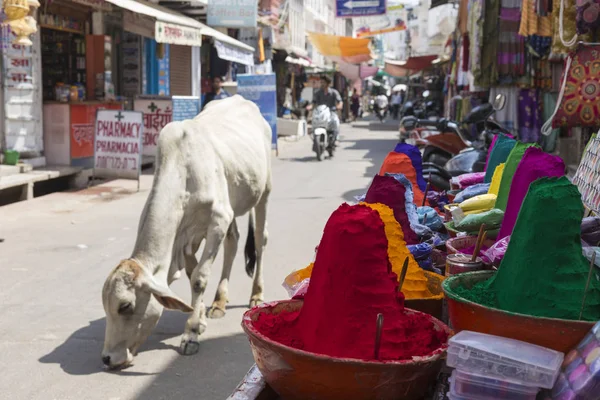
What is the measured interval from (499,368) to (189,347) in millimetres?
3555

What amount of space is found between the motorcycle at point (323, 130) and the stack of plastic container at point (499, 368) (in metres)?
16.7

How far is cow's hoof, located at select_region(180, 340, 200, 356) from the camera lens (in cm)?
501

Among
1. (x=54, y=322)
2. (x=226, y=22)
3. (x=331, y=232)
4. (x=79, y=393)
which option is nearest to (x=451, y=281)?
(x=331, y=232)

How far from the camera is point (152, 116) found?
1559 centimetres

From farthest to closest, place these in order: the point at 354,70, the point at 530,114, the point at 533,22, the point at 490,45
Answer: the point at 354,70 < the point at 490,45 < the point at 530,114 < the point at 533,22

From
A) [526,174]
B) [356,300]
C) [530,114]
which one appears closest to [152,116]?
[530,114]

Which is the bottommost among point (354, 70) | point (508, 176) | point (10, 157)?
point (10, 157)

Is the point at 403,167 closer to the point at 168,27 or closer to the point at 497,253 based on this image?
the point at 497,253

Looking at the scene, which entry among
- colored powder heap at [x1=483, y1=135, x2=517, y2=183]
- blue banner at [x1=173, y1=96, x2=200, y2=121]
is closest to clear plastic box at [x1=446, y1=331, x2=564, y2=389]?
colored powder heap at [x1=483, y1=135, x2=517, y2=183]

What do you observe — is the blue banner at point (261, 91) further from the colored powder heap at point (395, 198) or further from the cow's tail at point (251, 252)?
the colored powder heap at point (395, 198)

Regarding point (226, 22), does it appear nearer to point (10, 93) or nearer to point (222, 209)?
point (10, 93)

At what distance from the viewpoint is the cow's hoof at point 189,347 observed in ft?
16.4

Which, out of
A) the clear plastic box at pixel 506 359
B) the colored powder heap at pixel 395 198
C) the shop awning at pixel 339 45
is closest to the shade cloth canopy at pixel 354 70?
the shop awning at pixel 339 45

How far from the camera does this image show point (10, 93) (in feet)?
40.0
